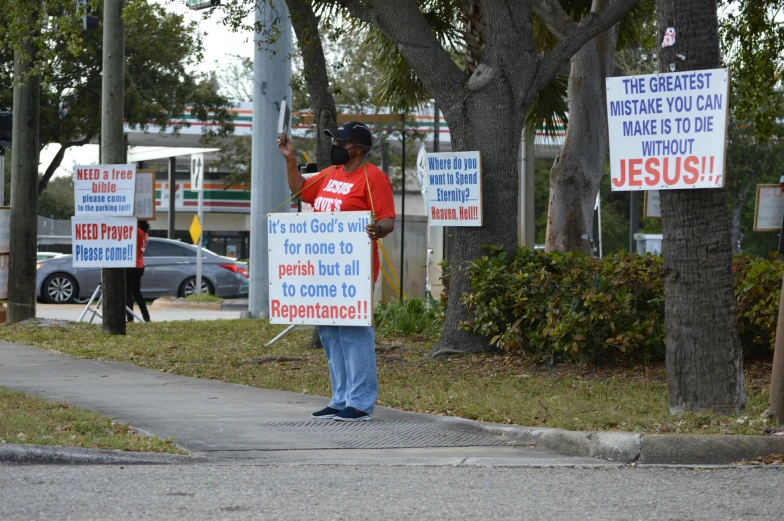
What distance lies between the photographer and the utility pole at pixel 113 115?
14344 millimetres

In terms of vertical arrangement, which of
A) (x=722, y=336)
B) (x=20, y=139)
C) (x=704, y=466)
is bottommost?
(x=704, y=466)

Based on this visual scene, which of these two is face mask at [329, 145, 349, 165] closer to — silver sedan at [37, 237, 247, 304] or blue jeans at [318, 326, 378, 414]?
blue jeans at [318, 326, 378, 414]

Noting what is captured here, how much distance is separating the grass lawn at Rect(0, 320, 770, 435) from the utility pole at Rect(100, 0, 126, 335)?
0.41 metres

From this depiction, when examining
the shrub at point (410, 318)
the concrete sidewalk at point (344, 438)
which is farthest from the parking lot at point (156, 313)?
the concrete sidewalk at point (344, 438)

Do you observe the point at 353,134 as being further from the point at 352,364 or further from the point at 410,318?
the point at 410,318

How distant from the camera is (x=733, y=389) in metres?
7.53

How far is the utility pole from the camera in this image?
47.1ft

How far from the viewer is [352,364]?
25.5 ft

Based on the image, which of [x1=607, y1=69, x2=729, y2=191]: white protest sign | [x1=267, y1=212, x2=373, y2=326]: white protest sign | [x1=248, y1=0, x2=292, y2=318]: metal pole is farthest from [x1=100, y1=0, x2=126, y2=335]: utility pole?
[x1=607, y1=69, x2=729, y2=191]: white protest sign

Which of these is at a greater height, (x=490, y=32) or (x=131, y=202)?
(x=490, y=32)

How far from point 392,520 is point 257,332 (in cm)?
1034

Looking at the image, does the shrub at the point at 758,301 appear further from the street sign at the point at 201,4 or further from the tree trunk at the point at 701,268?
the street sign at the point at 201,4

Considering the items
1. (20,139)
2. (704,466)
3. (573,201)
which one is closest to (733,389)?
(704,466)

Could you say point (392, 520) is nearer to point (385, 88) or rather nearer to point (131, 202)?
point (131, 202)
